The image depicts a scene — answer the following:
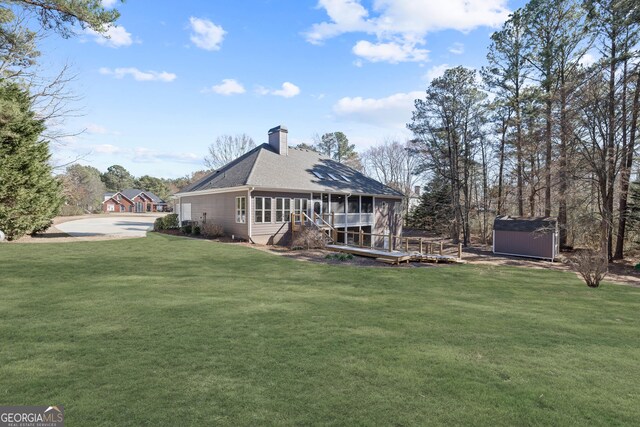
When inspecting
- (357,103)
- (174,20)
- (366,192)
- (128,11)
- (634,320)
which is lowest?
(634,320)

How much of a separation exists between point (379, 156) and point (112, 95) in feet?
118

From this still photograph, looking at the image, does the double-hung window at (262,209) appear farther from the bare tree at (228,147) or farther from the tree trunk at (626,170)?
the bare tree at (228,147)

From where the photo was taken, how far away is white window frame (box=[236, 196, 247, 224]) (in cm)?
1759

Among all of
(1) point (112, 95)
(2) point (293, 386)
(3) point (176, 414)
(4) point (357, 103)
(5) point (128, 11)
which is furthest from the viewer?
(4) point (357, 103)

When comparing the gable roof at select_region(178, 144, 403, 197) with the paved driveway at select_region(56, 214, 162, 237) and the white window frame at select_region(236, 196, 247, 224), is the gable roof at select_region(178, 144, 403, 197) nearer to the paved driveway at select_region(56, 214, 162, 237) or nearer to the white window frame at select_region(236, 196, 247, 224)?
the white window frame at select_region(236, 196, 247, 224)

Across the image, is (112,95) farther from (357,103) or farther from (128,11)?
(357,103)

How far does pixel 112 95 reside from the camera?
50.4ft

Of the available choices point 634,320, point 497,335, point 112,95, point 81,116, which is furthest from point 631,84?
point 81,116

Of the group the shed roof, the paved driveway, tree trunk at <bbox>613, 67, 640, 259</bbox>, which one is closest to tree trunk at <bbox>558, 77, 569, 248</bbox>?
the shed roof

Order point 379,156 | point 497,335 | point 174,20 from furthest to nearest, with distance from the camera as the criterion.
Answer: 1. point 379,156
2. point 174,20
3. point 497,335

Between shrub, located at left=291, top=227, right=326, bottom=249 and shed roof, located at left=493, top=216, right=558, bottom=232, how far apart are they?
1231cm

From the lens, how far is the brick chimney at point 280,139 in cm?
2194

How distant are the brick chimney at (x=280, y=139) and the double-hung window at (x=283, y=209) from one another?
496cm

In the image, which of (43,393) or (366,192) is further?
(366,192)
